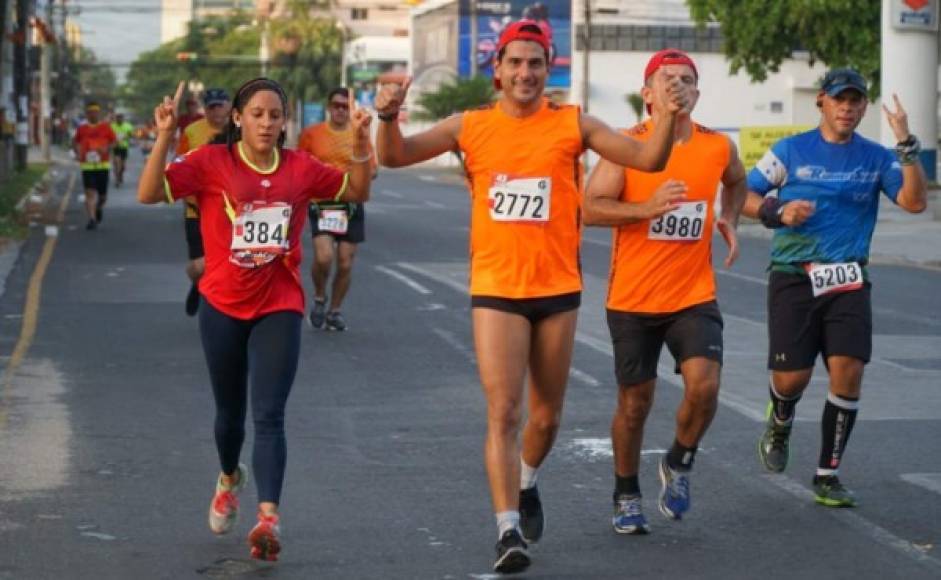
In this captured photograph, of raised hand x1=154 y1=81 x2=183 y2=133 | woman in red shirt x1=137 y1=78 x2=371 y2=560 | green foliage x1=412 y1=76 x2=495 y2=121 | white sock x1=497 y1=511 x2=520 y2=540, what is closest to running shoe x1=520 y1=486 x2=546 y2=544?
white sock x1=497 y1=511 x2=520 y2=540

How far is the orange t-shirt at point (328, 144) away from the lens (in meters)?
15.9

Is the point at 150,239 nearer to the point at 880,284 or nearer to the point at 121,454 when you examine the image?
the point at 880,284

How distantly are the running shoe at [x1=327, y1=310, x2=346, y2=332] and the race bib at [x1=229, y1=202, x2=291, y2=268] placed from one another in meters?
8.63

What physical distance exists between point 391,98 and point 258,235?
836 mm

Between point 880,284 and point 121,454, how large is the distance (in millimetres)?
13177

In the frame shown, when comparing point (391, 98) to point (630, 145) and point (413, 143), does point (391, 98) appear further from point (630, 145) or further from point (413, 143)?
point (630, 145)

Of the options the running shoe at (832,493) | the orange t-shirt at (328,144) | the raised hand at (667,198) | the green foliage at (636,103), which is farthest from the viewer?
the green foliage at (636,103)

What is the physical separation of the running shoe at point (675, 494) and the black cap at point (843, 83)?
1791 millimetres

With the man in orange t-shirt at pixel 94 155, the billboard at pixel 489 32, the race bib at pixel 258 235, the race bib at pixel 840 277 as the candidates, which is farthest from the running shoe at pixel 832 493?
the billboard at pixel 489 32

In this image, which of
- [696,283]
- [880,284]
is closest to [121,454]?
[696,283]

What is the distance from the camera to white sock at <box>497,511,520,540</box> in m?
7.24

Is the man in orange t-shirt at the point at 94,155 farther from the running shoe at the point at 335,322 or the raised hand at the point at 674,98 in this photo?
the raised hand at the point at 674,98

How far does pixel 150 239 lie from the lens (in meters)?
28.6

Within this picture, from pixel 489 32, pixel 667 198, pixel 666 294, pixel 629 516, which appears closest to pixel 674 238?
pixel 666 294
